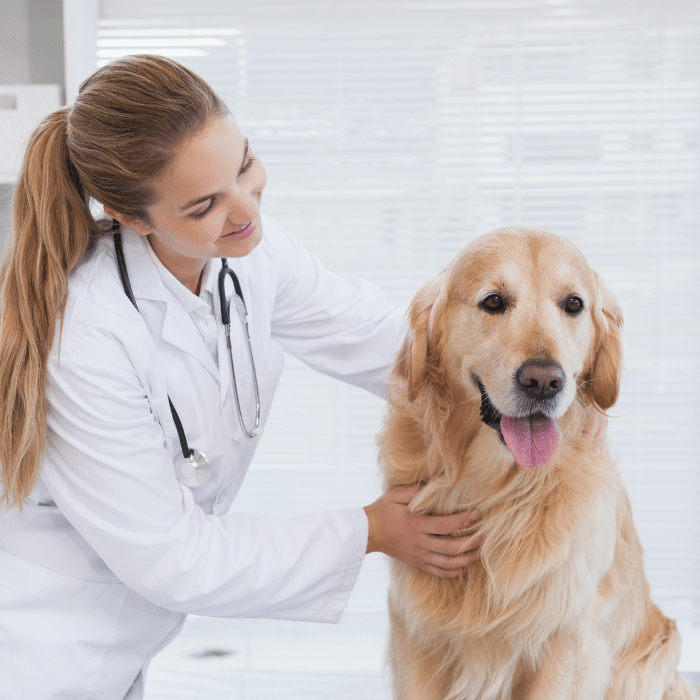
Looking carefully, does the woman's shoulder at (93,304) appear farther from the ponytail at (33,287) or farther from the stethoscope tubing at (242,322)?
the stethoscope tubing at (242,322)

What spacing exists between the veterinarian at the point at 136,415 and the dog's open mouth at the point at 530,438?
20 centimetres

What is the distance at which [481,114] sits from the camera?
2559 mm

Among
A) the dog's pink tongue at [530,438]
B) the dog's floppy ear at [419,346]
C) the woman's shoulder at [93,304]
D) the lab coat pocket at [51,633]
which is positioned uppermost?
the woman's shoulder at [93,304]

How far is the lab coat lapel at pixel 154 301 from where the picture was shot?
52.5 inches

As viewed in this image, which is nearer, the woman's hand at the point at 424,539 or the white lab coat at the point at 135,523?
the white lab coat at the point at 135,523

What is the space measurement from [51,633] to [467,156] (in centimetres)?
196

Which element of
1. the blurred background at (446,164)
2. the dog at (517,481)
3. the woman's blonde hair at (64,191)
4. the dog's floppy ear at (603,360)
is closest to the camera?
the woman's blonde hair at (64,191)

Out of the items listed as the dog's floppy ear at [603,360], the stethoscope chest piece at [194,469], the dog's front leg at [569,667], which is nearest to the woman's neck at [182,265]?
the stethoscope chest piece at [194,469]

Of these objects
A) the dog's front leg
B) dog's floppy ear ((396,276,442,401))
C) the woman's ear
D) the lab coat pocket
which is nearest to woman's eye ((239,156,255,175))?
the woman's ear

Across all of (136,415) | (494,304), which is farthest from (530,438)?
(136,415)

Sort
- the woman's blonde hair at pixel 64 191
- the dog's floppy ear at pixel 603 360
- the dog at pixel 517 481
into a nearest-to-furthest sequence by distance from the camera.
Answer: the woman's blonde hair at pixel 64 191 → the dog at pixel 517 481 → the dog's floppy ear at pixel 603 360

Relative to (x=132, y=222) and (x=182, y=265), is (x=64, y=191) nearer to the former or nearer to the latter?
(x=132, y=222)

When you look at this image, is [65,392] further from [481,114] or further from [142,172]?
[481,114]

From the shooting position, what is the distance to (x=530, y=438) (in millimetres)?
1261
